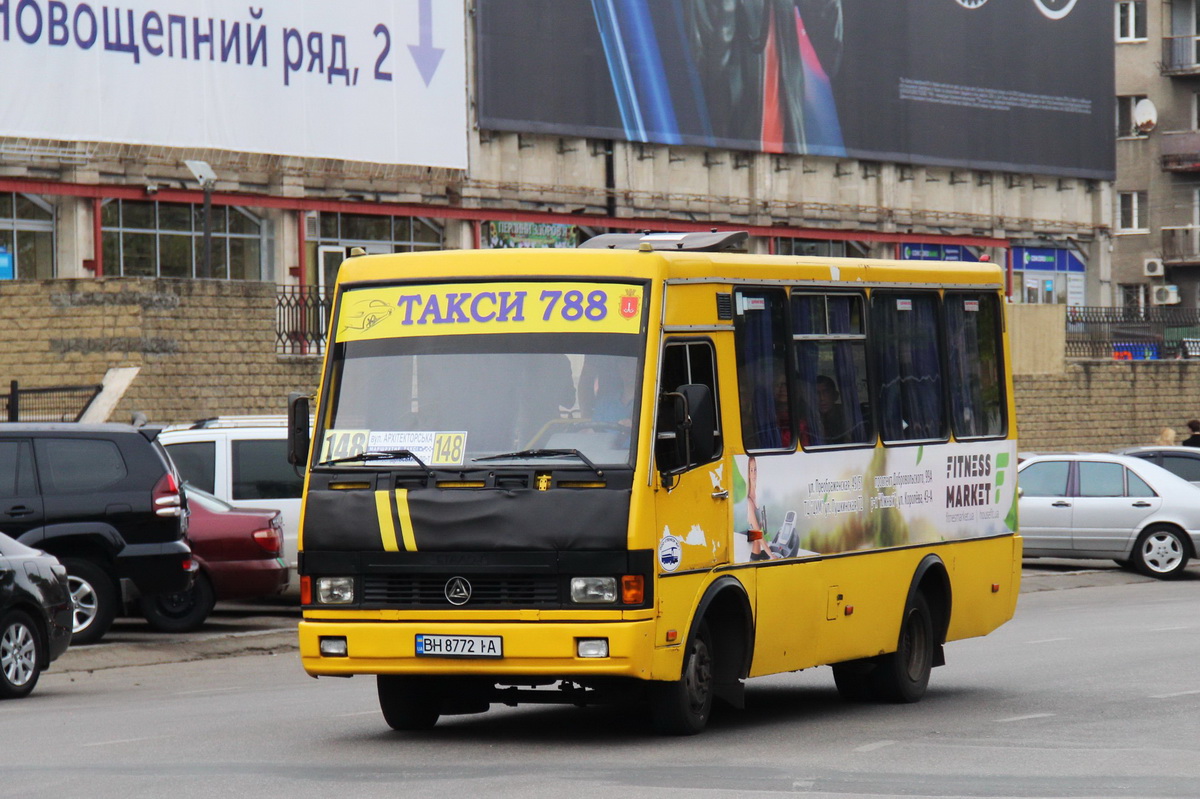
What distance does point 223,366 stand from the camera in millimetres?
29875

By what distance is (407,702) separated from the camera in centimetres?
1159

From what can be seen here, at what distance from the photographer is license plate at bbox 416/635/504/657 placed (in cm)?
1041

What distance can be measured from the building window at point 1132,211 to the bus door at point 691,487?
222 feet

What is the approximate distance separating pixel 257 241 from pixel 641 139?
11.2m

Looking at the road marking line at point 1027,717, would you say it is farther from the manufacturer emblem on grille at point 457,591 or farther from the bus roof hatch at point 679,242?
the manufacturer emblem on grille at point 457,591

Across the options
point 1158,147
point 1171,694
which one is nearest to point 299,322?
point 1171,694

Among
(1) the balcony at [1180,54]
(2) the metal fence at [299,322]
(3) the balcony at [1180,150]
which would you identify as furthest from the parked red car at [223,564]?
(1) the balcony at [1180,54]

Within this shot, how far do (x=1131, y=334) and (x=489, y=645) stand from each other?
44.7 m

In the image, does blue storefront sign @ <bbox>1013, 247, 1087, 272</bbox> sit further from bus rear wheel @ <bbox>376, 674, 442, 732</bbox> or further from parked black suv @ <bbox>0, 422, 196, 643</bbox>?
bus rear wheel @ <bbox>376, 674, 442, 732</bbox>

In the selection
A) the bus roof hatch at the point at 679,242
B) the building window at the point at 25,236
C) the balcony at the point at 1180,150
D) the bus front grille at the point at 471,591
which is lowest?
the bus front grille at the point at 471,591

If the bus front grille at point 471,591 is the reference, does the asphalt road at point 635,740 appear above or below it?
below

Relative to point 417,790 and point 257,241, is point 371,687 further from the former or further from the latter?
point 257,241

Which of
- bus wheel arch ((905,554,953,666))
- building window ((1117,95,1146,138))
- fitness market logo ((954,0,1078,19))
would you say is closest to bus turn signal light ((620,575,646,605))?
bus wheel arch ((905,554,953,666))

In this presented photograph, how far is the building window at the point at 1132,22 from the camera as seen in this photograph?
75.8m
